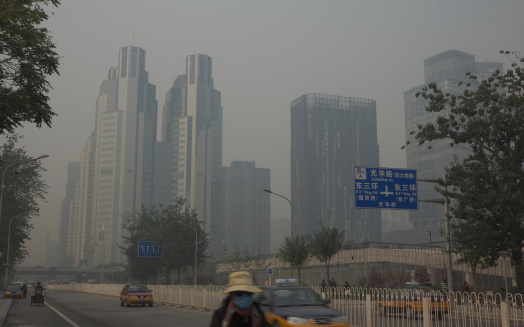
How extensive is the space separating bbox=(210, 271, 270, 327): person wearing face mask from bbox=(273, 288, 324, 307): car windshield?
7.76 m

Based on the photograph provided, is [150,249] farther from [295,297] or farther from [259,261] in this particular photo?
[295,297]

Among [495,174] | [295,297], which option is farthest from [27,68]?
[495,174]

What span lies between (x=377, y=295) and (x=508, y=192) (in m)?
19.2

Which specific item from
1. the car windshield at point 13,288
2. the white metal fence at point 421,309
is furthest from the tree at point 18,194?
the white metal fence at point 421,309

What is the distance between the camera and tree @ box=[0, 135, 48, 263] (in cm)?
5812

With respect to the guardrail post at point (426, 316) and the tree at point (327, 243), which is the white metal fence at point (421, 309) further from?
the tree at point (327, 243)

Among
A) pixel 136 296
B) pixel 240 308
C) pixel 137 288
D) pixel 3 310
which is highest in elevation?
pixel 240 308

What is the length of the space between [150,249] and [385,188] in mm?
45501

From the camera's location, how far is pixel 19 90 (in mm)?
19391

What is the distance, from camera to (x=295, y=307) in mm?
13469

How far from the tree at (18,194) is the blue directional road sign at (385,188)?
41014 mm

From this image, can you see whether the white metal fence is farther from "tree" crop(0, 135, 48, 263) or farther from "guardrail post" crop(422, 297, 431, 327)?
"tree" crop(0, 135, 48, 263)

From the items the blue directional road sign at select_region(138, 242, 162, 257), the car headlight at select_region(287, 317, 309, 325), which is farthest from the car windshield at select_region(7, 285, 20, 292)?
the car headlight at select_region(287, 317, 309, 325)

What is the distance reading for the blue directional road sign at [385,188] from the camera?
2945 cm
